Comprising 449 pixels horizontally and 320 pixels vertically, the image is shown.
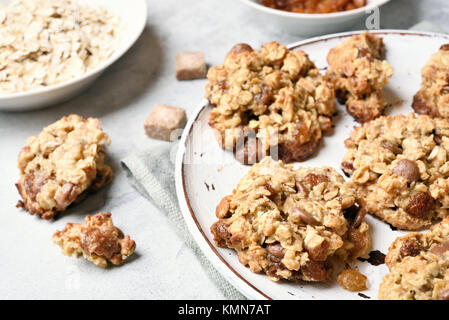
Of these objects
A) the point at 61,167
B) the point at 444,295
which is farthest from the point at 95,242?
the point at 444,295

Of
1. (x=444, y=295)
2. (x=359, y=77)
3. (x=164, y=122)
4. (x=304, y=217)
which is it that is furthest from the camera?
(x=164, y=122)

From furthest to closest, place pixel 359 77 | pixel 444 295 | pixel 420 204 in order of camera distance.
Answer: pixel 359 77 < pixel 420 204 < pixel 444 295

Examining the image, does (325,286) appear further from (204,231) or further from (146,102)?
(146,102)

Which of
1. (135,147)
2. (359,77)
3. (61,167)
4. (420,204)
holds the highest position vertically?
(359,77)

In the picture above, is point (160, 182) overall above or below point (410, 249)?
below

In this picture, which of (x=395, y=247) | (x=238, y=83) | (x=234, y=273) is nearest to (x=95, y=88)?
(x=238, y=83)

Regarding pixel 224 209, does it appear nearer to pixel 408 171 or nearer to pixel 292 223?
pixel 292 223

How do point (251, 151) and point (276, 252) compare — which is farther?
point (251, 151)
